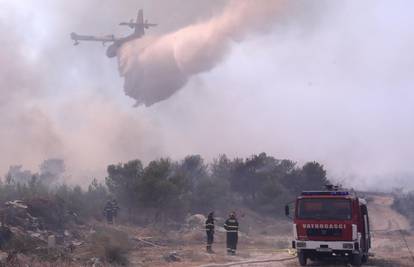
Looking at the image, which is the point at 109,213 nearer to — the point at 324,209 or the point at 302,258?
the point at 302,258

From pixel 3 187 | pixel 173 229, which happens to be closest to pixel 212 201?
Result: pixel 173 229

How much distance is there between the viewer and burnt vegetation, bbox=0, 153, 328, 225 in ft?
113

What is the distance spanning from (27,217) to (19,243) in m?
7.18

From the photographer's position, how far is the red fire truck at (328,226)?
18.8 metres

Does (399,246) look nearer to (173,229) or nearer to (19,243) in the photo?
(173,229)

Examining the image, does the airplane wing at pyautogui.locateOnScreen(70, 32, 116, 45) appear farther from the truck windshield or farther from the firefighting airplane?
the truck windshield

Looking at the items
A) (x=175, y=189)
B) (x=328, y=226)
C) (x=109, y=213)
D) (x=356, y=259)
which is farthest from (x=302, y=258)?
(x=175, y=189)

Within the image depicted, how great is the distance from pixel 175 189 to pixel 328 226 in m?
20.7

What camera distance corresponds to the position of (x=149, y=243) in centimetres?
2667

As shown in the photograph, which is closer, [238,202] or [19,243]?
[19,243]

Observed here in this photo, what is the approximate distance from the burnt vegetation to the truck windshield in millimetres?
14029

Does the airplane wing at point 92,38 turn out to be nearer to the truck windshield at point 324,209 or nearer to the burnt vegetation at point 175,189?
the burnt vegetation at point 175,189

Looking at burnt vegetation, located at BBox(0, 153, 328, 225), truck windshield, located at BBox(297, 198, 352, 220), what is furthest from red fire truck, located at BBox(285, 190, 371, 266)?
burnt vegetation, located at BBox(0, 153, 328, 225)

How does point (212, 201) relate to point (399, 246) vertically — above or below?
above
